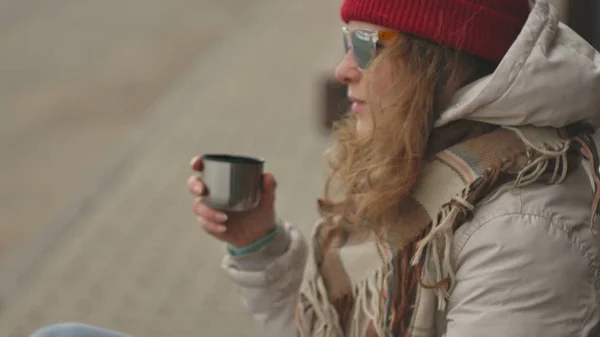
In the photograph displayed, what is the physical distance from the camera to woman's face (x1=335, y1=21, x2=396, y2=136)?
161cm

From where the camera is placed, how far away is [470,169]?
5.03ft

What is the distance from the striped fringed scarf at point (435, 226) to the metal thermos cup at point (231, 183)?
0.79 feet

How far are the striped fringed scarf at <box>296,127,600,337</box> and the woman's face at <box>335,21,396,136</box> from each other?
0.14 m

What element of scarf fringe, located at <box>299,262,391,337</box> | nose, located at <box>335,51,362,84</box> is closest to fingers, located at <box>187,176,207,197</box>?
scarf fringe, located at <box>299,262,391,337</box>

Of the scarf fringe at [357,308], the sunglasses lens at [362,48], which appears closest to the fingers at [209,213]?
the scarf fringe at [357,308]

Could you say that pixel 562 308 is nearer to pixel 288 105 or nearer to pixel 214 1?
pixel 288 105

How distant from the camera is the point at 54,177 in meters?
4.66

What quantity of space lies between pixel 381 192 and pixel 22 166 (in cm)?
352

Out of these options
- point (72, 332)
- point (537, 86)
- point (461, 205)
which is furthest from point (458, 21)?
point (72, 332)

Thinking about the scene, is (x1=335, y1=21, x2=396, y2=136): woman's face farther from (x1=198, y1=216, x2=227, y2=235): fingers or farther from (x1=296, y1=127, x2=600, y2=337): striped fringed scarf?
(x1=198, y1=216, x2=227, y2=235): fingers

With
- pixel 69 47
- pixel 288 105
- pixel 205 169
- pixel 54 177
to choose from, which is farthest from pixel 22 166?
pixel 205 169

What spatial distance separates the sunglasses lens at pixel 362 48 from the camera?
160 centimetres

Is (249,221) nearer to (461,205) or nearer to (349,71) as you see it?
(349,71)

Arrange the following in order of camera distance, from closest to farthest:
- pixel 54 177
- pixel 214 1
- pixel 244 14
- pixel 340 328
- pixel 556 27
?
pixel 556 27 → pixel 340 328 → pixel 54 177 → pixel 244 14 → pixel 214 1
